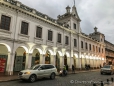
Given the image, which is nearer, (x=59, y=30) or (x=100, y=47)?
(x=59, y=30)

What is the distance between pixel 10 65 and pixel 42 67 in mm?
5178

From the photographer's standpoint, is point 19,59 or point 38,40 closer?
point 19,59

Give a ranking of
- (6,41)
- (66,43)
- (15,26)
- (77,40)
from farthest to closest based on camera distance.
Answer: (77,40) → (66,43) → (15,26) → (6,41)

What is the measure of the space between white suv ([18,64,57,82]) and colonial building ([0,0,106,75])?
462 cm

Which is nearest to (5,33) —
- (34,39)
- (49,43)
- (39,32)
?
(34,39)

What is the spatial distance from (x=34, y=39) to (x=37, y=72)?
7.80 metres

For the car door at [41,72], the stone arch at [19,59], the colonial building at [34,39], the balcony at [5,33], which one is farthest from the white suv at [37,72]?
the stone arch at [19,59]

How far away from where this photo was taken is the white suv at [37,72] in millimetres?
10867

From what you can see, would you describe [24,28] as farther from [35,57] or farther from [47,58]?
[47,58]

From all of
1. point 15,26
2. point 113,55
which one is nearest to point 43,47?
point 15,26

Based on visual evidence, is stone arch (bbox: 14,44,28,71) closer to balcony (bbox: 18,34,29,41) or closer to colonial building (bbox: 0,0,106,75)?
colonial building (bbox: 0,0,106,75)

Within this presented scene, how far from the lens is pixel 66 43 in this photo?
82.7ft

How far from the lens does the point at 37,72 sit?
460 inches

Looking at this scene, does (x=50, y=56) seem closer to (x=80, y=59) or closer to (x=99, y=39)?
(x=80, y=59)
